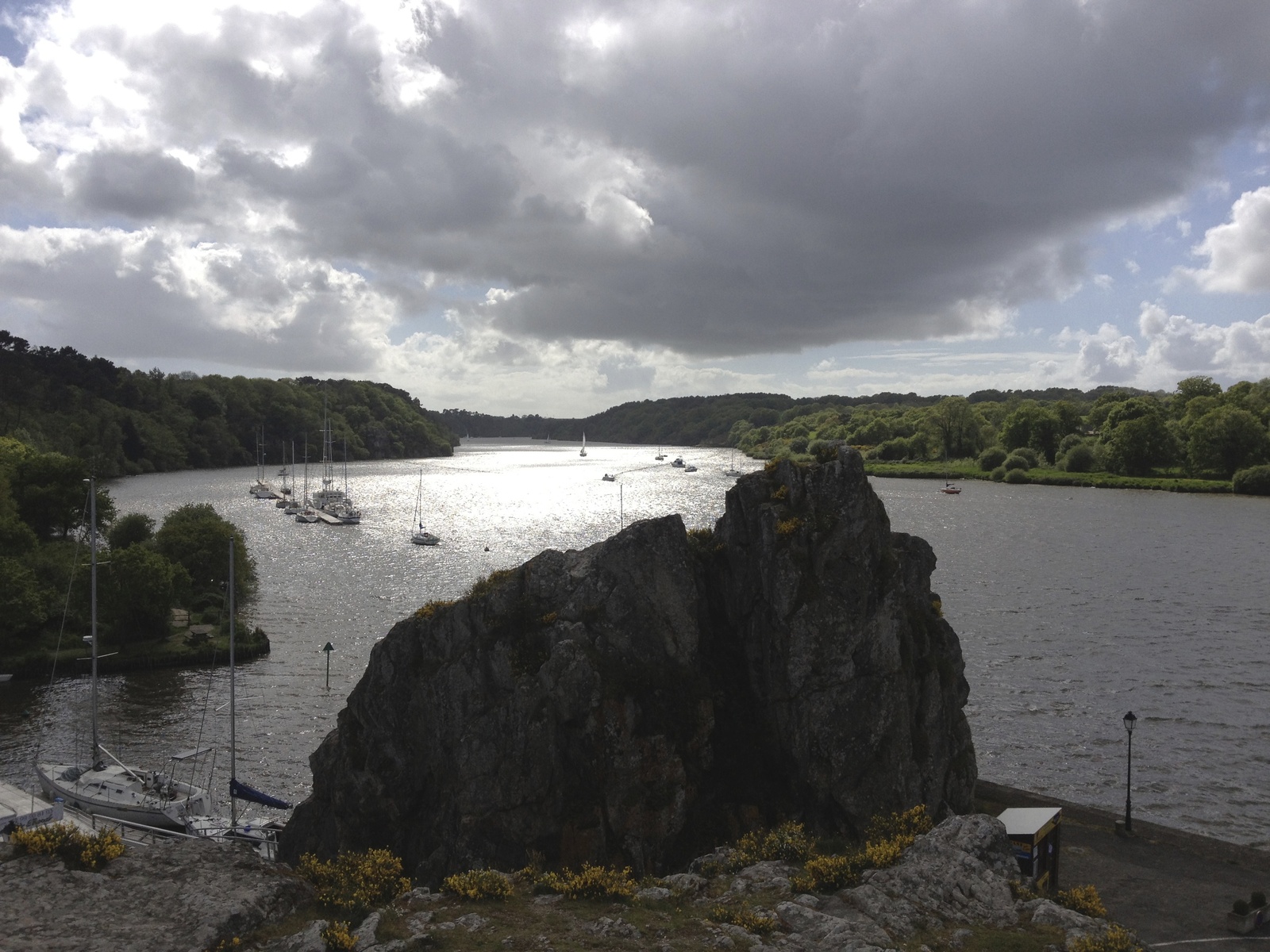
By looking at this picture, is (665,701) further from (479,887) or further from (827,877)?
(479,887)

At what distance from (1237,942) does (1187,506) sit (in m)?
117

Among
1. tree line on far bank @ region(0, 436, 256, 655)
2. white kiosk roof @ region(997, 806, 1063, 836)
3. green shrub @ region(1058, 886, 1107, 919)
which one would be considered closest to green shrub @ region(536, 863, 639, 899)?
green shrub @ region(1058, 886, 1107, 919)

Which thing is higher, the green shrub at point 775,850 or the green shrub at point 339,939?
the green shrub at point 339,939

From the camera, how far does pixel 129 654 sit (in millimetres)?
52969

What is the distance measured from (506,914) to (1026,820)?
572 inches

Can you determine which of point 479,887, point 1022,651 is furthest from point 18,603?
point 1022,651

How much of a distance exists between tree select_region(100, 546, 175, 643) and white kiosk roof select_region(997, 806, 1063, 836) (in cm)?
5147

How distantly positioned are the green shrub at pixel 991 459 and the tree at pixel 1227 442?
3380 centimetres

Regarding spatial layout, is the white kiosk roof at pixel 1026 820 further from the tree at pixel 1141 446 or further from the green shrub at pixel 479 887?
the tree at pixel 1141 446

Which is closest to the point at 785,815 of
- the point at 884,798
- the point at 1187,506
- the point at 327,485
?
the point at 884,798

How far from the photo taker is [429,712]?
23828mm

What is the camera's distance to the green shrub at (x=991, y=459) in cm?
17712

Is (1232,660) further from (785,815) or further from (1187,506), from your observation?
(1187,506)

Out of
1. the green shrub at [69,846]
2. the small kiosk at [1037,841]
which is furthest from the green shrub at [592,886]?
the small kiosk at [1037,841]
